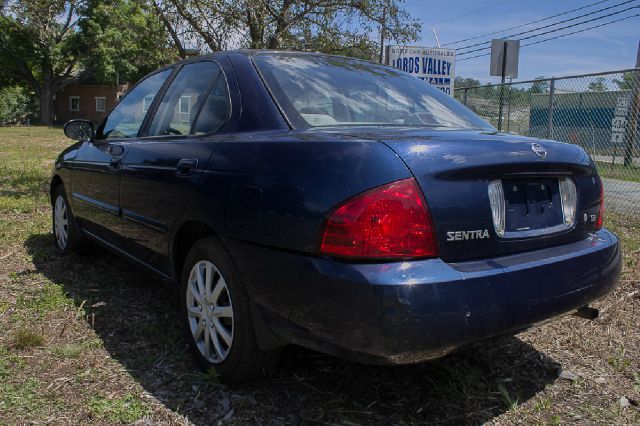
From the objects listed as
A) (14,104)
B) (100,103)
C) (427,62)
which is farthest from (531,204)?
(100,103)

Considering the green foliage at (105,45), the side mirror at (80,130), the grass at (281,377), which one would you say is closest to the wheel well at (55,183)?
the side mirror at (80,130)

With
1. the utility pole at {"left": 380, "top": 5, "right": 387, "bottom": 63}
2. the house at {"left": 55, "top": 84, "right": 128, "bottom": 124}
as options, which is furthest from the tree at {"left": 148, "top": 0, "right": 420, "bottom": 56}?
the house at {"left": 55, "top": 84, "right": 128, "bottom": 124}

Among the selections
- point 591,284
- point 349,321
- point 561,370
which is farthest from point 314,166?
point 561,370

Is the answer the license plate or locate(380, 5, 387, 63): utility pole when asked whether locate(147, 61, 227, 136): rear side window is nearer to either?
the license plate

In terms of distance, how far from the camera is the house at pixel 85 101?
51.5 metres

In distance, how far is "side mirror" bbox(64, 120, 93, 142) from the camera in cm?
456

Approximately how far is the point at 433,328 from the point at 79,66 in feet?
174

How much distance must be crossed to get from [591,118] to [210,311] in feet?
29.3

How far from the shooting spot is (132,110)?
4.21 meters

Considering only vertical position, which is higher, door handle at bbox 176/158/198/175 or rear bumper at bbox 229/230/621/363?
door handle at bbox 176/158/198/175

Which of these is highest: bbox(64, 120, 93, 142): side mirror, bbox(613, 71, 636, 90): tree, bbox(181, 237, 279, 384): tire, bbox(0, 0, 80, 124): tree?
bbox(0, 0, 80, 124): tree

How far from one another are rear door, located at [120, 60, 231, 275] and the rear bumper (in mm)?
725

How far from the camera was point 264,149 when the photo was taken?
8.05ft

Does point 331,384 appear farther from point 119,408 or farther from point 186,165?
point 186,165
